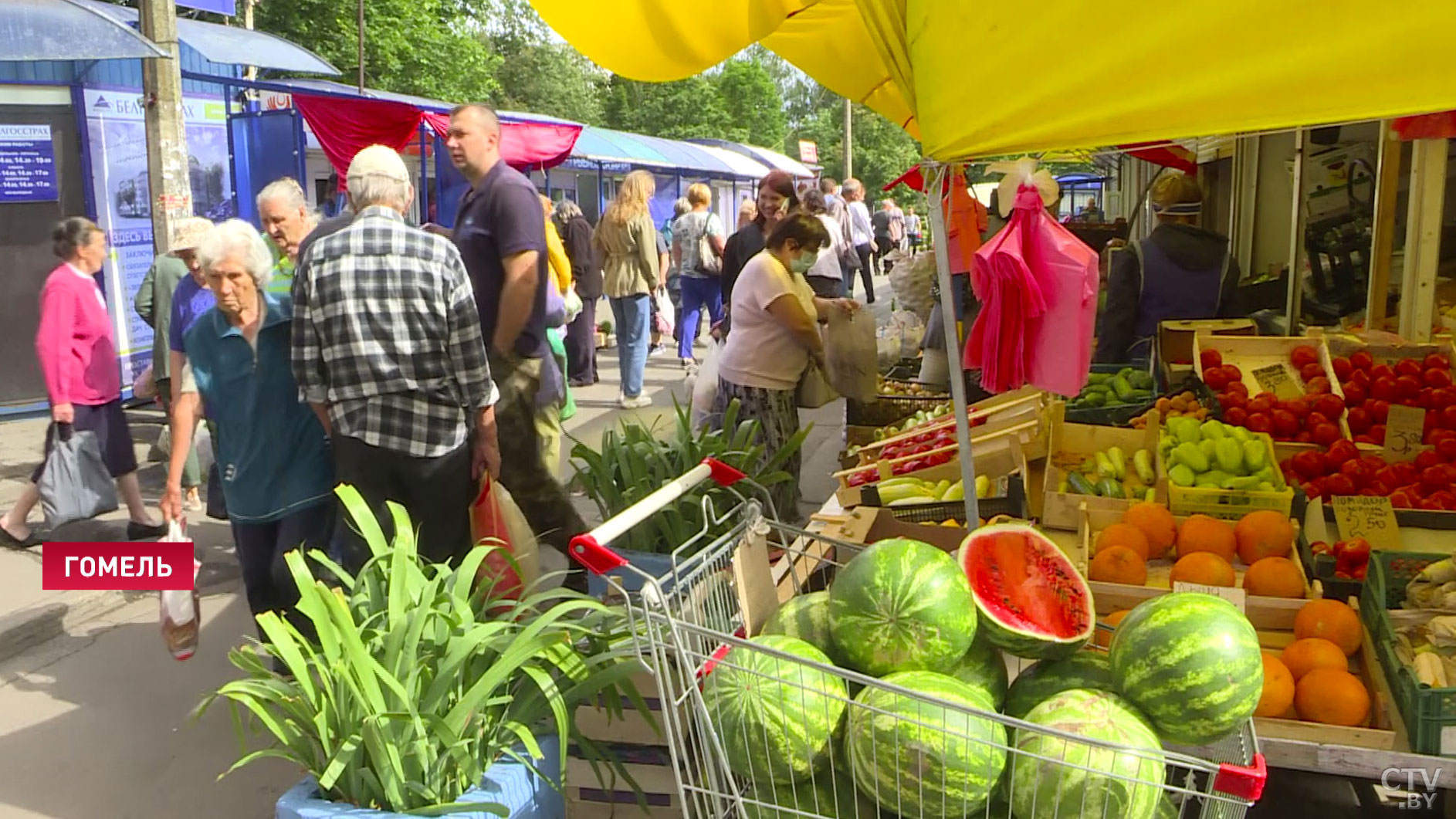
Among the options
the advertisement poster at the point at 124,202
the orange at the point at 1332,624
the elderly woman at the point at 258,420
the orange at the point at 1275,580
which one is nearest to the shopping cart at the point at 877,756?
the orange at the point at 1332,624

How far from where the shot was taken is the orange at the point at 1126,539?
354 cm

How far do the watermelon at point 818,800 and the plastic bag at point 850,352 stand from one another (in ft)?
12.8

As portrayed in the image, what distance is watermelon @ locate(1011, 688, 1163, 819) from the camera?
196cm

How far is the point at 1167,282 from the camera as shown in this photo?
6.95 metres

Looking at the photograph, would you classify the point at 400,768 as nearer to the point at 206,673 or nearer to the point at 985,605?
the point at 985,605

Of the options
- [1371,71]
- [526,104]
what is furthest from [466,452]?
[526,104]

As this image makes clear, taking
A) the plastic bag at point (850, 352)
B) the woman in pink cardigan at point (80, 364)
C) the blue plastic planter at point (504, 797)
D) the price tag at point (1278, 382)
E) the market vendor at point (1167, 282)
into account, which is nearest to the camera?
the blue plastic planter at point (504, 797)

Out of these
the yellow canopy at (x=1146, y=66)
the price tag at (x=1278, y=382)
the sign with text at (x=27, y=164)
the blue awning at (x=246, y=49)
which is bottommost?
the price tag at (x=1278, y=382)

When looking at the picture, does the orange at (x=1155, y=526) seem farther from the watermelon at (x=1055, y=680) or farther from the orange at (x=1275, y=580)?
the watermelon at (x=1055, y=680)

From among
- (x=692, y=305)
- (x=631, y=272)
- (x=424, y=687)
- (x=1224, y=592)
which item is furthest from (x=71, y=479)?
(x=692, y=305)

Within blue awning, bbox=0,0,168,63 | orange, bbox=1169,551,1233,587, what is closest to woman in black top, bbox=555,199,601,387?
blue awning, bbox=0,0,168,63

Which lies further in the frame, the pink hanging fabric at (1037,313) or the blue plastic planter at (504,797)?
the pink hanging fabric at (1037,313)

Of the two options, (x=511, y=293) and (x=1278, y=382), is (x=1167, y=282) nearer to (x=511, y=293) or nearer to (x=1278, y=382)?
(x=1278, y=382)

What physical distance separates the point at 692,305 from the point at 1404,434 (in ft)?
28.4
